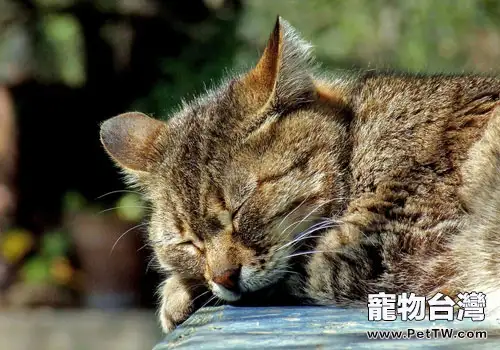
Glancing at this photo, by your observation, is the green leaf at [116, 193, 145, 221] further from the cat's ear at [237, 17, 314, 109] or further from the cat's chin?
the cat's chin

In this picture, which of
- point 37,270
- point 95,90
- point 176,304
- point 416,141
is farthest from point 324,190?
point 95,90

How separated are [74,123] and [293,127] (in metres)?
5.39

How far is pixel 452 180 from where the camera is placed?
319 centimetres

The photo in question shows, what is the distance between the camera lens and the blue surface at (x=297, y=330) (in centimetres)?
239

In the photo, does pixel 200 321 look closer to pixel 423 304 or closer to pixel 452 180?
pixel 423 304

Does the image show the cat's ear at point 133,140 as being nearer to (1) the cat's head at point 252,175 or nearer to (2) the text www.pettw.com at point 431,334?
(1) the cat's head at point 252,175

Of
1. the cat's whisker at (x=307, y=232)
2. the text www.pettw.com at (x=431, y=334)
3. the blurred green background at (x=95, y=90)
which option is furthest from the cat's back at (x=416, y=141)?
the blurred green background at (x=95, y=90)

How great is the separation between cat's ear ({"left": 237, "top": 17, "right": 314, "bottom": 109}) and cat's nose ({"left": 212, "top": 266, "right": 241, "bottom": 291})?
0.64 m

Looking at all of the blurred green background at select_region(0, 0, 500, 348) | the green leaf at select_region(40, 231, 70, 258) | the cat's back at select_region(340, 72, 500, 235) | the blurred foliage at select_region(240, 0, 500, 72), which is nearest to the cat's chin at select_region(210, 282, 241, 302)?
the cat's back at select_region(340, 72, 500, 235)

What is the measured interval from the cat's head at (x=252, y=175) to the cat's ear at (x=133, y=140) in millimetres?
85

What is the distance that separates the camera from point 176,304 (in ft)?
11.5

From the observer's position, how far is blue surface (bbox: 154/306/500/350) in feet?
7.86

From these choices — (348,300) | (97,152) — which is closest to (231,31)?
(97,152)

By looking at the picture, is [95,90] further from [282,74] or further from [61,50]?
[282,74]
